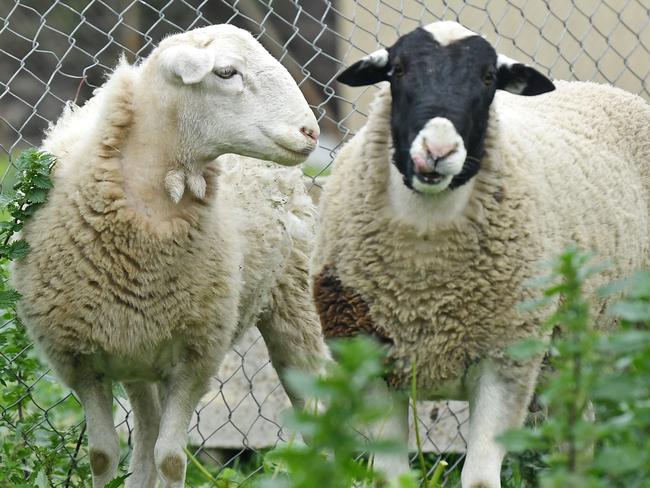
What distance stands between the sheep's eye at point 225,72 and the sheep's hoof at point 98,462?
4.34 ft

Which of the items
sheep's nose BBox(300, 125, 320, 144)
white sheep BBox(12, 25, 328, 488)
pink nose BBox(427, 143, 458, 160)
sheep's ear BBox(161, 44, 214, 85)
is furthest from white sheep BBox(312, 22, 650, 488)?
sheep's ear BBox(161, 44, 214, 85)

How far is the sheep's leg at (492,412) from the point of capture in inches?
137

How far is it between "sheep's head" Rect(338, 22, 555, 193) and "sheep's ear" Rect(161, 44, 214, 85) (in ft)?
1.62

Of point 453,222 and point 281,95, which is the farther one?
point 281,95

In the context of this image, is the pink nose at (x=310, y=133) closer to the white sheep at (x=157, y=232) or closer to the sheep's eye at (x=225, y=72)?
the white sheep at (x=157, y=232)

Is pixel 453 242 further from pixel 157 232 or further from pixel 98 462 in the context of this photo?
pixel 98 462

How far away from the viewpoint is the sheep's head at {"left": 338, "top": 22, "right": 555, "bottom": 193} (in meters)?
3.36

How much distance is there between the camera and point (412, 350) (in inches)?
142

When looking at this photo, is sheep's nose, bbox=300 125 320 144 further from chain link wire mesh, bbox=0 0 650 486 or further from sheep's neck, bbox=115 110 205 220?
chain link wire mesh, bbox=0 0 650 486

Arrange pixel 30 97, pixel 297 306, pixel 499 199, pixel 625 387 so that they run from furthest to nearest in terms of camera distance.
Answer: pixel 30 97 < pixel 297 306 < pixel 499 199 < pixel 625 387

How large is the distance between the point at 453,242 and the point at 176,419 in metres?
1.12

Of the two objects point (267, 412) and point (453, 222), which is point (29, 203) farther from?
point (267, 412)

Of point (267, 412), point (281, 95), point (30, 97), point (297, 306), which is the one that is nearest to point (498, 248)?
point (281, 95)

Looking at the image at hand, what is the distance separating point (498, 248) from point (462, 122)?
1.40ft
